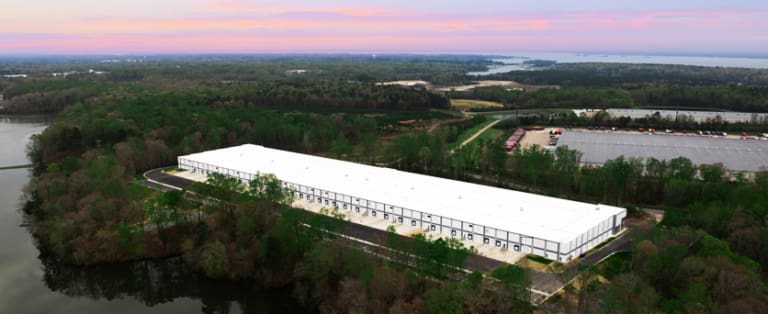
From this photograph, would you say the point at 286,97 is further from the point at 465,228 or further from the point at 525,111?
the point at 465,228

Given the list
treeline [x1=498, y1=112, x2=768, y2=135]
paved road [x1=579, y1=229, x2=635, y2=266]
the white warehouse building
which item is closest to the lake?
the white warehouse building

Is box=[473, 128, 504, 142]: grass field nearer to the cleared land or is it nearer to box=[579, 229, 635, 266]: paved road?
the cleared land

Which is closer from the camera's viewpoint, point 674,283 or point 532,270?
point 674,283

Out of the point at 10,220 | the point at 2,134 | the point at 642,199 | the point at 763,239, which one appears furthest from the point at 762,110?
the point at 2,134

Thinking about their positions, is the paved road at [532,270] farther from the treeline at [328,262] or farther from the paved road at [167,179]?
the paved road at [167,179]

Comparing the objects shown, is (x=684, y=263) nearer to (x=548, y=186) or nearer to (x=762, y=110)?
(x=548, y=186)

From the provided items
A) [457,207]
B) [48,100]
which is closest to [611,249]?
[457,207]
